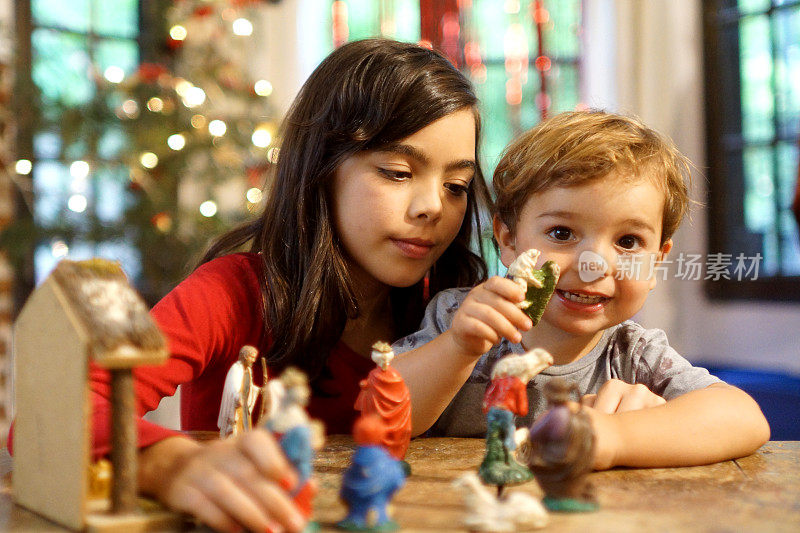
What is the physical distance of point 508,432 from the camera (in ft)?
2.64

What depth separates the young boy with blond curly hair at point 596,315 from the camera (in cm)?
93

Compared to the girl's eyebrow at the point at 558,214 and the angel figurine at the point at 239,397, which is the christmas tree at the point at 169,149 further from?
the angel figurine at the point at 239,397

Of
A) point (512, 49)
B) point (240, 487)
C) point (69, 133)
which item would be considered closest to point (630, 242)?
point (240, 487)

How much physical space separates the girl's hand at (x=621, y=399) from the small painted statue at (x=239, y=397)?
0.44m

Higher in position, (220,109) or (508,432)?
(220,109)

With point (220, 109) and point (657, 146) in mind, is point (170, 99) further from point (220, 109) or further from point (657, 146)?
point (657, 146)

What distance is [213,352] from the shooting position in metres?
1.20

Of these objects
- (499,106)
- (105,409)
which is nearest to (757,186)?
(499,106)

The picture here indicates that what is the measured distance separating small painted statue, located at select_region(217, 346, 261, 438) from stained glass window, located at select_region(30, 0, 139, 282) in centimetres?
211

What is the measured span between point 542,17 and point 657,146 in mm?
2888

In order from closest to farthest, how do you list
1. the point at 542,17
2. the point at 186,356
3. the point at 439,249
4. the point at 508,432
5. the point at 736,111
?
the point at 508,432, the point at 186,356, the point at 439,249, the point at 736,111, the point at 542,17

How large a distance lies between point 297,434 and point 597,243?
617 mm
